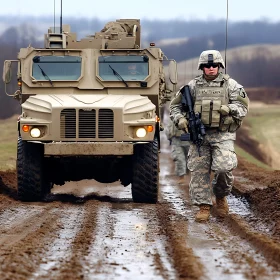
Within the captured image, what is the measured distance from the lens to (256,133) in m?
32.7

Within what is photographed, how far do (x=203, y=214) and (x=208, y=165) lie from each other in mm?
556

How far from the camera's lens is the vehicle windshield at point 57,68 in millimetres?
11984

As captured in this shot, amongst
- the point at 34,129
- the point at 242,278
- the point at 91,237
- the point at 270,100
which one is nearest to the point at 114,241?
the point at 91,237

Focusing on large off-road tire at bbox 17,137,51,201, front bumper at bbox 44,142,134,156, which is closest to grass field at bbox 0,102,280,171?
large off-road tire at bbox 17,137,51,201

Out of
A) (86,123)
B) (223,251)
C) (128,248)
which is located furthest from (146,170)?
(223,251)

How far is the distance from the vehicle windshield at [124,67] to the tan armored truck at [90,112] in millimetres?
13

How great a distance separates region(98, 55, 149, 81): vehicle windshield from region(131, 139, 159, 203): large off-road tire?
113 cm

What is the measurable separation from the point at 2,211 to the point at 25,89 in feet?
7.56

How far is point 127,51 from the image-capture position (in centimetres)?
1216

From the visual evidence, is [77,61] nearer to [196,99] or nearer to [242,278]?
[196,99]

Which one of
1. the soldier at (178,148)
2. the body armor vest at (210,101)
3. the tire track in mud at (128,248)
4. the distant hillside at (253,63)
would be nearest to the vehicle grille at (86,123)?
the tire track in mud at (128,248)

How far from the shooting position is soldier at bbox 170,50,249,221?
9523mm

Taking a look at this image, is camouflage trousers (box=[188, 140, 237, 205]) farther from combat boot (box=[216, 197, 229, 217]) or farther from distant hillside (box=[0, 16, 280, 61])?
distant hillside (box=[0, 16, 280, 61])

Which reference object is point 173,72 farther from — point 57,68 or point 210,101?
point 210,101
